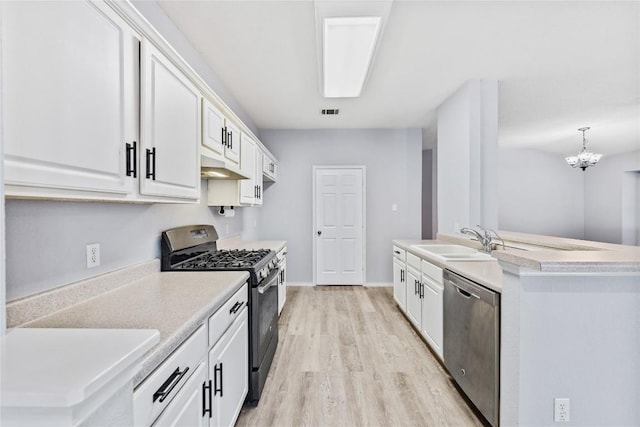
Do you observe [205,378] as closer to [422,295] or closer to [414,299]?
[422,295]

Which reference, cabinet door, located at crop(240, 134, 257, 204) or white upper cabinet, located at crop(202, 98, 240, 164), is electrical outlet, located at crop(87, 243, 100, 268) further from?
cabinet door, located at crop(240, 134, 257, 204)

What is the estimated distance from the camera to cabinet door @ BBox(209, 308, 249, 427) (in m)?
1.42

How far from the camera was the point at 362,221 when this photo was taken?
5109 mm

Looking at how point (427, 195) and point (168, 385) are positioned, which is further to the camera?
point (427, 195)

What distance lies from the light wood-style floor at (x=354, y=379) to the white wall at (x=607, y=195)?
6.63 m

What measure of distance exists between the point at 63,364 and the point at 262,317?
4.99 ft

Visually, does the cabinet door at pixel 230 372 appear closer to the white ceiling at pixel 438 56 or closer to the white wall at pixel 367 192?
the white ceiling at pixel 438 56

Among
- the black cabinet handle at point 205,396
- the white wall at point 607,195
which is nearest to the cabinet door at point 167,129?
the black cabinet handle at point 205,396

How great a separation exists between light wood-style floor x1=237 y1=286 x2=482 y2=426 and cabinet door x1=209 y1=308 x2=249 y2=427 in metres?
0.28

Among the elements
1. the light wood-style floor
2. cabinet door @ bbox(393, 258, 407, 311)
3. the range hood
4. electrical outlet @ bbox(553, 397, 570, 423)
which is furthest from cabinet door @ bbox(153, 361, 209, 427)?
cabinet door @ bbox(393, 258, 407, 311)

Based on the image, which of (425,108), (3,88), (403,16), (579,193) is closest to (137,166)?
(3,88)

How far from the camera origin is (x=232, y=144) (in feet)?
8.32

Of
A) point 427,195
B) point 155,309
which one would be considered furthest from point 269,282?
point 427,195

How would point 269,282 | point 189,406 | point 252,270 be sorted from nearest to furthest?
1. point 189,406
2. point 252,270
3. point 269,282
